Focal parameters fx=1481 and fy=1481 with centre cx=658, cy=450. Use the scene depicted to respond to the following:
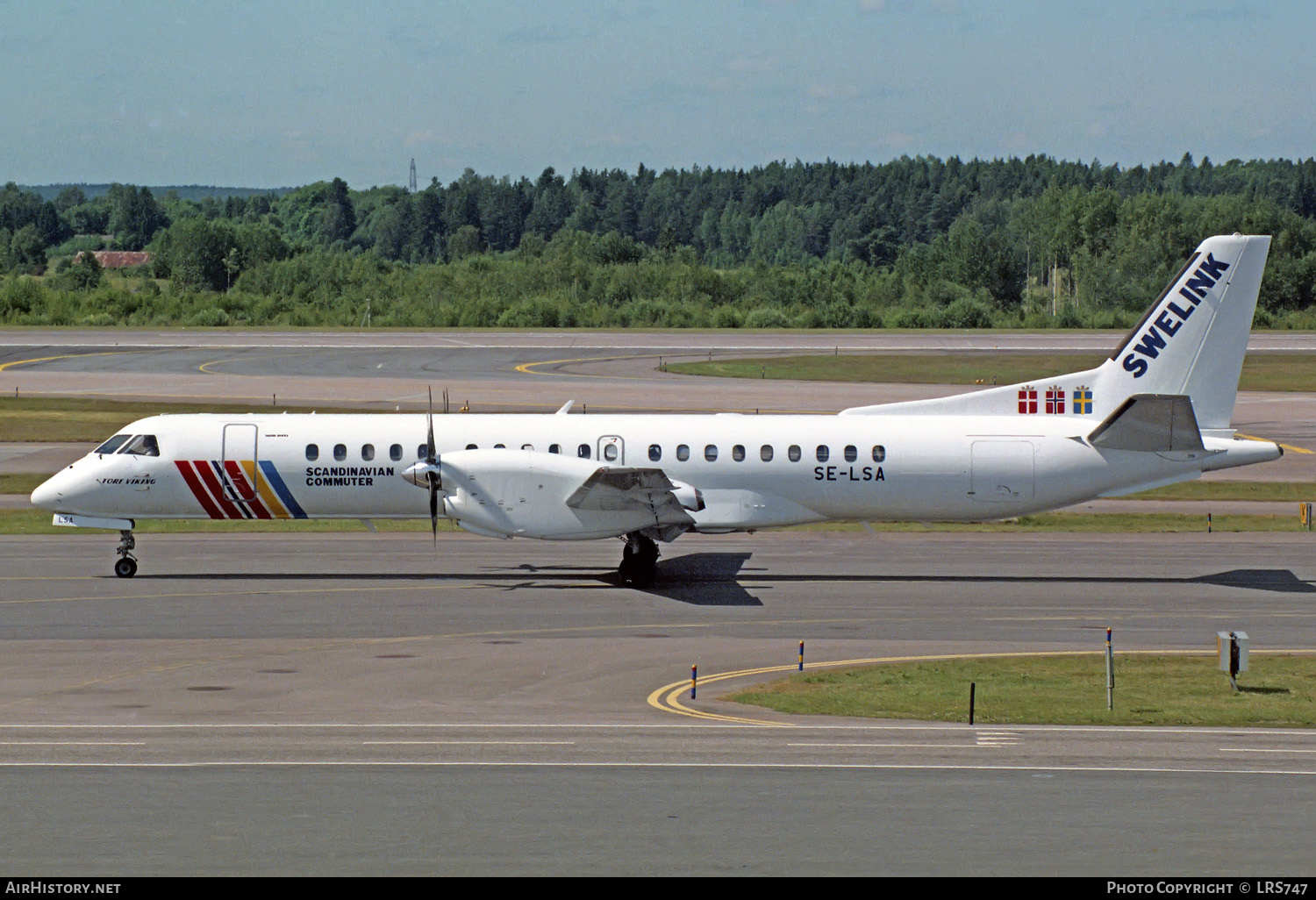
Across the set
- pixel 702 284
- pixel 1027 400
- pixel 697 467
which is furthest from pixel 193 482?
pixel 702 284

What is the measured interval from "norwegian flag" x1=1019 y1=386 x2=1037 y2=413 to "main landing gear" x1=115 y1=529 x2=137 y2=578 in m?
19.6

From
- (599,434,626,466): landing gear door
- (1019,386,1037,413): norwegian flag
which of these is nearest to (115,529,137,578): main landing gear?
(599,434,626,466): landing gear door

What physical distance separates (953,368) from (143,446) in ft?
190

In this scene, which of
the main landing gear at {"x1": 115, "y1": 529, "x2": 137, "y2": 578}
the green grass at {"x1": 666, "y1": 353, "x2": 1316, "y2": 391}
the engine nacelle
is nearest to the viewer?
the engine nacelle

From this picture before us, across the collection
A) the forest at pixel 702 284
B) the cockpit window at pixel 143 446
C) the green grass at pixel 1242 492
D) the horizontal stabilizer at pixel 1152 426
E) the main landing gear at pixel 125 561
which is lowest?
the main landing gear at pixel 125 561

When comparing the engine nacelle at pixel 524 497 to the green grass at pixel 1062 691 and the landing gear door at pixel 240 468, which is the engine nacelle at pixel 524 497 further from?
the green grass at pixel 1062 691

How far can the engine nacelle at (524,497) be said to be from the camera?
30078 millimetres

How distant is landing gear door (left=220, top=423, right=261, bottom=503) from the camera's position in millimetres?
31859

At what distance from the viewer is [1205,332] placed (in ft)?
105

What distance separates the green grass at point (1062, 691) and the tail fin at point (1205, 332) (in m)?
9.04

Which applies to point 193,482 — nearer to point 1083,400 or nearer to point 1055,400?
point 1055,400

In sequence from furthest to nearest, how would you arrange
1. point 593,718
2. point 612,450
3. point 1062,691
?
point 612,450 < point 1062,691 < point 593,718

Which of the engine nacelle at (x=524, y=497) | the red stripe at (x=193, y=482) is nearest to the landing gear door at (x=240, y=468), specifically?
the red stripe at (x=193, y=482)

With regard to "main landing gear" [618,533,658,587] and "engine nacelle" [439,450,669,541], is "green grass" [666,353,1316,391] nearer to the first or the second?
"main landing gear" [618,533,658,587]
